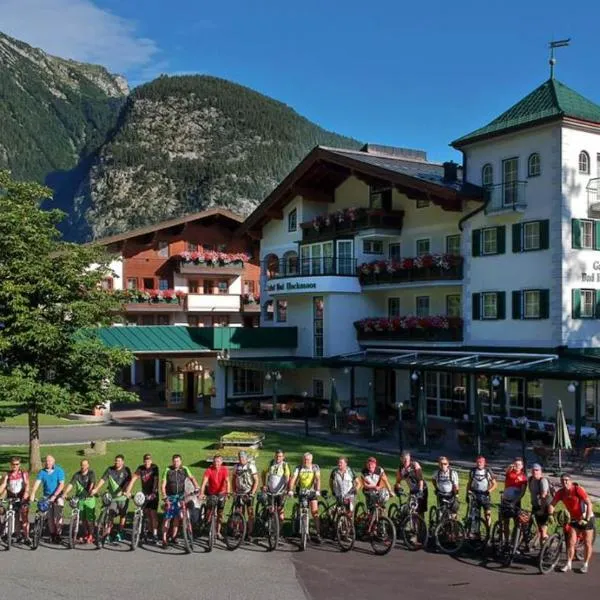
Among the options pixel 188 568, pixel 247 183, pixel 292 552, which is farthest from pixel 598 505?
pixel 247 183

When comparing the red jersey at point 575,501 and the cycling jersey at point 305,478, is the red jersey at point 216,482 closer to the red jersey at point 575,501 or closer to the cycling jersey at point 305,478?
the cycling jersey at point 305,478

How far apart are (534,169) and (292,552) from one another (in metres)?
20.3

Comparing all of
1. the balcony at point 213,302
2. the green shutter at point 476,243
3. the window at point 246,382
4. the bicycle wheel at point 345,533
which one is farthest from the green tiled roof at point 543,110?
the balcony at point 213,302

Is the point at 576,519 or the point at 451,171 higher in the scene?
the point at 451,171

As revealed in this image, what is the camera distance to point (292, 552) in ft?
46.5

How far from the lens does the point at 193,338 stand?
38.2m

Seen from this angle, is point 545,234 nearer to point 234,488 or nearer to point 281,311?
point 281,311

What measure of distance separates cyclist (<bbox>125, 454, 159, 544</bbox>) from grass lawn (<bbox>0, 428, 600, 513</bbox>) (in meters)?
6.05

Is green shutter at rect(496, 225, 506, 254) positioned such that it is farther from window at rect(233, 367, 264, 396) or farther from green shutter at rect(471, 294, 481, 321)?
window at rect(233, 367, 264, 396)

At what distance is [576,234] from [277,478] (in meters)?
18.4

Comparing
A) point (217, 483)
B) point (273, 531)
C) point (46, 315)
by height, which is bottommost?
point (273, 531)

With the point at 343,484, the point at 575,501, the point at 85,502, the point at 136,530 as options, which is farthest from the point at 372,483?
the point at 85,502

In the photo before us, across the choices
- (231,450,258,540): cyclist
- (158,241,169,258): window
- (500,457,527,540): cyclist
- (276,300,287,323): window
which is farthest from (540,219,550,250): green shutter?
(158,241,169,258): window

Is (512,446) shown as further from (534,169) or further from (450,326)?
(534,169)
